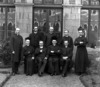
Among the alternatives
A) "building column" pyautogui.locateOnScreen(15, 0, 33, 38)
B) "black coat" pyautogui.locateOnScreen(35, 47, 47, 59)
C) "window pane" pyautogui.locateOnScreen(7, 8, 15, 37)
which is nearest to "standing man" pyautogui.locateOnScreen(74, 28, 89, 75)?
"black coat" pyautogui.locateOnScreen(35, 47, 47, 59)

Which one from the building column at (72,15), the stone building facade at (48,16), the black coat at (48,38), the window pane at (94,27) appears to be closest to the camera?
the black coat at (48,38)

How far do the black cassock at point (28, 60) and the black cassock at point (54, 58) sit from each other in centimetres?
76

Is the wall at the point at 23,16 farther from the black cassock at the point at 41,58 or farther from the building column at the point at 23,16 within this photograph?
the black cassock at the point at 41,58

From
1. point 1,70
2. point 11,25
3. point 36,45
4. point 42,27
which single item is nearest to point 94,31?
point 42,27

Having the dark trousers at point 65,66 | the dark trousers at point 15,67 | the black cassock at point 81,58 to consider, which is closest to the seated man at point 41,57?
the dark trousers at point 65,66

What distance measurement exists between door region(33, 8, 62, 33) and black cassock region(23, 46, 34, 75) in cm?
254

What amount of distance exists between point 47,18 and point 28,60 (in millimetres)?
3296

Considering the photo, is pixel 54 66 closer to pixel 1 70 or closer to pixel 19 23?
pixel 1 70

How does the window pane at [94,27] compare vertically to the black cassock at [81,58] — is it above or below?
above

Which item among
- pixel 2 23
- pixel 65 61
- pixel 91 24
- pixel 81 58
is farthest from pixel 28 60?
pixel 91 24

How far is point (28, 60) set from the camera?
34.3 ft

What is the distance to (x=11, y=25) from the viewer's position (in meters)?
12.9

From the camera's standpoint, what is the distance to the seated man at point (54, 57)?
10320mm

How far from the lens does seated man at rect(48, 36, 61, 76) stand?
1032cm
